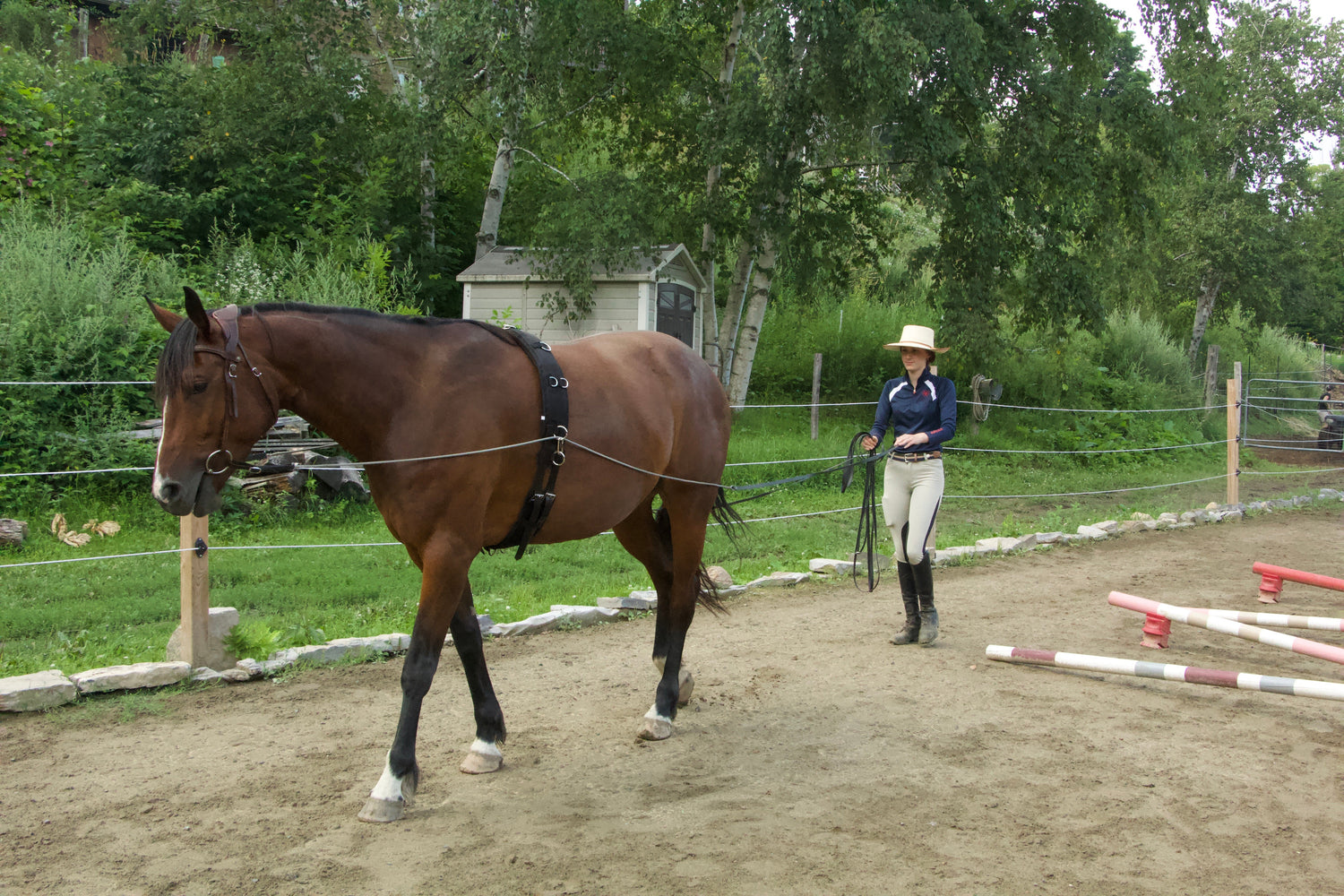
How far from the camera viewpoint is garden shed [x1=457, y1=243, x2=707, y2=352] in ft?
46.9

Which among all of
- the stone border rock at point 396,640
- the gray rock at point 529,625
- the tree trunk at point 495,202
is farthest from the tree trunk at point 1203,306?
the gray rock at point 529,625

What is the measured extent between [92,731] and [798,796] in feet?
9.57

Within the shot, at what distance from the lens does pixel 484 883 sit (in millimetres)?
2719

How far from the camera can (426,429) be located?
3.28 m

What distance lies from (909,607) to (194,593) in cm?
392

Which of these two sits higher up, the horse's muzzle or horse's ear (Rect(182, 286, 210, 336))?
horse's ear (Rect(182, 286, 210, 336))

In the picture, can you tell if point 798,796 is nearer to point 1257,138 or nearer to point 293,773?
point 293,773

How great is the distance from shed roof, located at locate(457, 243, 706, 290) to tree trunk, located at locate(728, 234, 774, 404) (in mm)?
1414

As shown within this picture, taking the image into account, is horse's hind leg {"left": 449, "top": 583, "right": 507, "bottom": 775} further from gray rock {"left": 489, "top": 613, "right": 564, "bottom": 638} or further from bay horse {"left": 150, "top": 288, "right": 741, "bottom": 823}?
gray rock {"left": 489, "top": 613, "right": 564, "bottom": 638}

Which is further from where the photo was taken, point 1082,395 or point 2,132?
point 1082,395

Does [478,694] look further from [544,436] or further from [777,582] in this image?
[777,582]

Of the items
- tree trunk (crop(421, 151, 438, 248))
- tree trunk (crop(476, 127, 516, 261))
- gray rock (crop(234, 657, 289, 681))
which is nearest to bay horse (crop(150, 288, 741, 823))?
gray rock (crop(234, 657, 289, 681))

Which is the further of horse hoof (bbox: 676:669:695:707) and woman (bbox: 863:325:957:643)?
woman (bbox: 863:325:957:643)

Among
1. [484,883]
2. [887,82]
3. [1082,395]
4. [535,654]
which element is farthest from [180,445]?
[1082,395]
